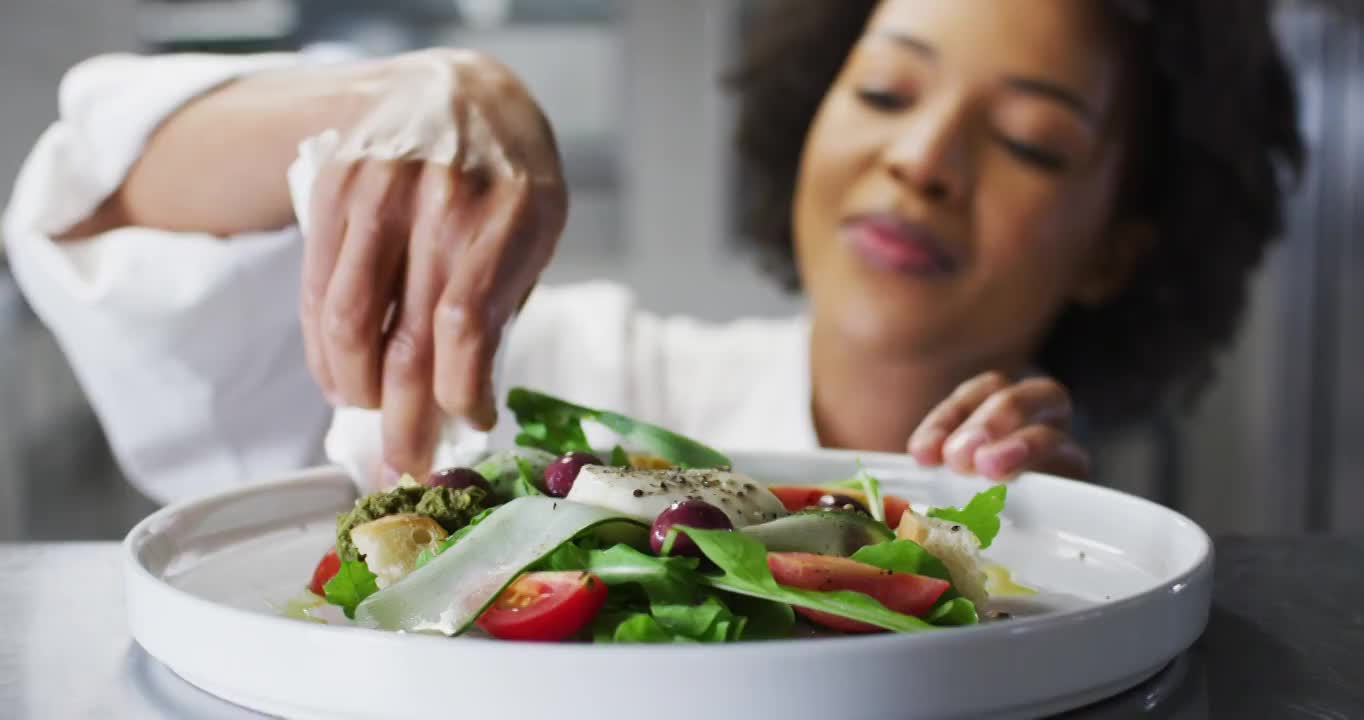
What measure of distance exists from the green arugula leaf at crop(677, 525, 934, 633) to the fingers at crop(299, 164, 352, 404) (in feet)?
1.09

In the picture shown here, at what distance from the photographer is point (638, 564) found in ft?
1.37

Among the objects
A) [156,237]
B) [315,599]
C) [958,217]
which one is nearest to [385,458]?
[315,599]

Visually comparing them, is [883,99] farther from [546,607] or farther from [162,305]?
[546,607]

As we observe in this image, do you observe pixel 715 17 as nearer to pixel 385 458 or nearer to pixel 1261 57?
pixel 1261 57

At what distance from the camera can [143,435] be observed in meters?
1.26

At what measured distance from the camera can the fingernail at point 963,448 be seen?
0.72 meters

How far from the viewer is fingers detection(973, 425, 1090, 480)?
2.28ft

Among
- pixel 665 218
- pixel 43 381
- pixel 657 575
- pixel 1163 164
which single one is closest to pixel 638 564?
pixel 657 575

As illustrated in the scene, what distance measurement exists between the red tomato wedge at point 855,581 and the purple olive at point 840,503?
9 cm

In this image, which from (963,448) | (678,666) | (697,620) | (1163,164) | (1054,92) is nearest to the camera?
(678,666)

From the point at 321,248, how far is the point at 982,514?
378 mm

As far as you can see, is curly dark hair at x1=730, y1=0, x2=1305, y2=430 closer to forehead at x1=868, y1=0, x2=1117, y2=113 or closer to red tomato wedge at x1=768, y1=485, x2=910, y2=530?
forehead at x1=868, y1=0, x2=1117, y2=113

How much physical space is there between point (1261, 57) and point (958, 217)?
2.21 feet

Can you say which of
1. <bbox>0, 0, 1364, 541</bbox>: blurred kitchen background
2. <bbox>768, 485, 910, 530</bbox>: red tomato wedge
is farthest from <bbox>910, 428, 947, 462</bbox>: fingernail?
<bbox>0, 0, 1364, 541</bbox>: blurred kitchen background
